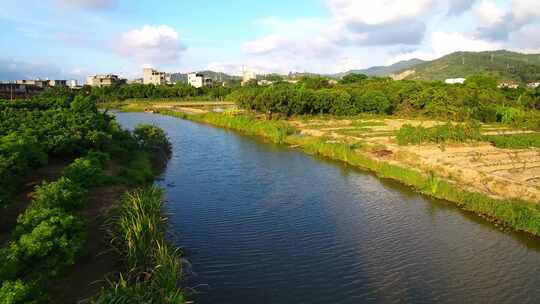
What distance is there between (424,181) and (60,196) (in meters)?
19.6

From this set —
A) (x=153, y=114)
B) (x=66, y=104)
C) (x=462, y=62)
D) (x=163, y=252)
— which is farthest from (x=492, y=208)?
(x=462, y=62)

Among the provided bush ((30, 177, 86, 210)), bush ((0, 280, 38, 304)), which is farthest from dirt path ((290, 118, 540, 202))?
bush ((0, 280, 38, 304))

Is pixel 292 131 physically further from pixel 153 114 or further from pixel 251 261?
pixel 153 114

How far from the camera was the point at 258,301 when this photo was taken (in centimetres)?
1296

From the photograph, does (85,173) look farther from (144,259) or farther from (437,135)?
(437,135)

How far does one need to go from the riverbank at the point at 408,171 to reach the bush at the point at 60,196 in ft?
59.3

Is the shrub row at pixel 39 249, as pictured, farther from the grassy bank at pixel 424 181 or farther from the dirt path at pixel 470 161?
the dirt path at pixel 470 161

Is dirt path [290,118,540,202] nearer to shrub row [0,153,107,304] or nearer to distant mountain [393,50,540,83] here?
shrub row [0,153,107,304]

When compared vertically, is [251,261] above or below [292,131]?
below

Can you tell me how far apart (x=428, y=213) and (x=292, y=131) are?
1025 inches

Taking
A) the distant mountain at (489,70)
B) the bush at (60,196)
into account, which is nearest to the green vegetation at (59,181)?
the bush at (60,196)

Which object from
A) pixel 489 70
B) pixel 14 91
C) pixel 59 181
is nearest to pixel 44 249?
pixel 59 181

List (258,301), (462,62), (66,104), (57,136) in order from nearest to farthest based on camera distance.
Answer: (258,301)
(57,136)
(66,104)
(462,62)

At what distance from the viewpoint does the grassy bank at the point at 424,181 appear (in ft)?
62.5
